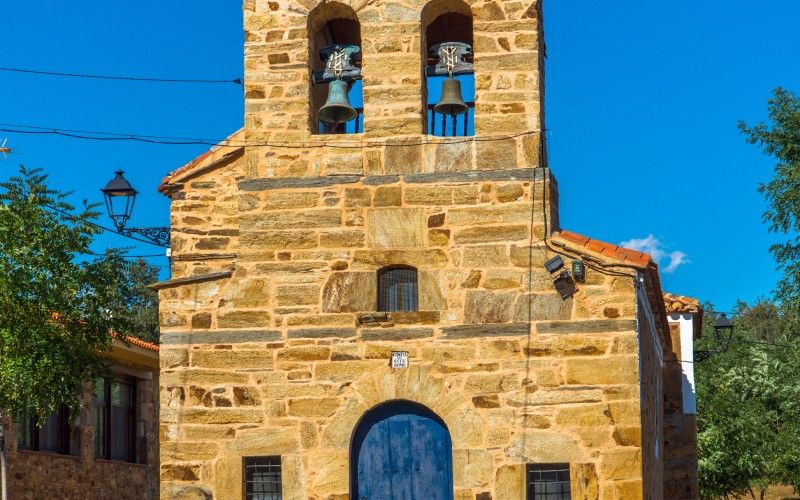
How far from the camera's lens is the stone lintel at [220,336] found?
47.0 feet

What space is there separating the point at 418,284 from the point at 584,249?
5.79 ft

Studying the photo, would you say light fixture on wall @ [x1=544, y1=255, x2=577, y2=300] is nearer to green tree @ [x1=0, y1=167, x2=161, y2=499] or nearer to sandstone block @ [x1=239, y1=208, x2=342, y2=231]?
sandstone block @ [x1=239, y1=208, x2=342, y2=231]

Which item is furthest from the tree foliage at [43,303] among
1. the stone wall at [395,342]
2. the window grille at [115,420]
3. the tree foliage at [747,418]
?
the tree foliage at [747,418]

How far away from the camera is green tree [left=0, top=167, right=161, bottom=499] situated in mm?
16406

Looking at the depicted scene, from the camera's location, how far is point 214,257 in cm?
1479

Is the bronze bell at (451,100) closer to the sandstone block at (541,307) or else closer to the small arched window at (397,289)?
the small arched window at (397,289)

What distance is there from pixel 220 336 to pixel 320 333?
1076 millimetres

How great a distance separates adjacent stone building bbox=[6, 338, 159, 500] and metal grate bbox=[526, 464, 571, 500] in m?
8.09

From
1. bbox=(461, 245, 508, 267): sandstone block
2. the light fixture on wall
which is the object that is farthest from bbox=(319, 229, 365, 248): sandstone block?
the light fixture on wall

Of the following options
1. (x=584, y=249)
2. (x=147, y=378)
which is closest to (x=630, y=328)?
(x=584, y=249)

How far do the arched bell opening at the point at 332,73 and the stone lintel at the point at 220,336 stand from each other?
2.28 metres

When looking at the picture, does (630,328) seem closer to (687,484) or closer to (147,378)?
(687,484)

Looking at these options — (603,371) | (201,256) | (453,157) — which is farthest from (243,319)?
(603,371)

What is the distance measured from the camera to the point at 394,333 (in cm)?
1414
